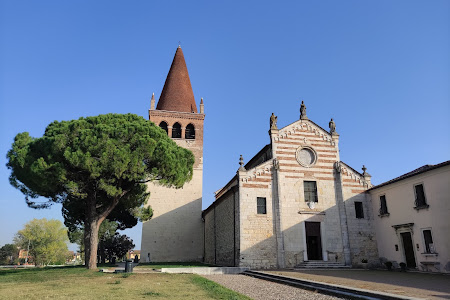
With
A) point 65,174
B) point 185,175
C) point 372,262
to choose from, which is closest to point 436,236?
point 372,262

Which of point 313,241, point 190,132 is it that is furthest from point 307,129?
point 190,132

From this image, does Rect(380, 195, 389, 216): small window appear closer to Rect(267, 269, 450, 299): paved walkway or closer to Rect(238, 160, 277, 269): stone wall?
Rect(267, 269, 450, 299): paved walkway

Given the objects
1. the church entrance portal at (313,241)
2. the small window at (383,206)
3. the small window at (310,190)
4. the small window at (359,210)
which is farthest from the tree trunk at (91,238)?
the small window at (383,206)

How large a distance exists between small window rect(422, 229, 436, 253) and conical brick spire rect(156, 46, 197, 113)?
82.3ft

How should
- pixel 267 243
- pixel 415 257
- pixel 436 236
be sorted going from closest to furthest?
pixel 436 236 → pixel 415 257 → pixel 267 243

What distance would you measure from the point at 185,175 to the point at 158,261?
13721 mm

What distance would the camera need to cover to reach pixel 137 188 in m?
21.9

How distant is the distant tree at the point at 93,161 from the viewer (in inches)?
666

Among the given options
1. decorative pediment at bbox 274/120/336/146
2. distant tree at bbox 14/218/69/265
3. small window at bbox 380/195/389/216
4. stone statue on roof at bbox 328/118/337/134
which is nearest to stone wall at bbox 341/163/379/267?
small window at bbox 380/195/389/216

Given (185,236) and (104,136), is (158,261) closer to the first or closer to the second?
(185,236)

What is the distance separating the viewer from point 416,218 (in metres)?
17.8

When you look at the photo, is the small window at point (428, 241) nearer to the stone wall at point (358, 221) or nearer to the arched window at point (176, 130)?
the stone wall at point (358, 221)

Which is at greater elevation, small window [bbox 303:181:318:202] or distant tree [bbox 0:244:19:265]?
small window [bbox 303:181:318:202]

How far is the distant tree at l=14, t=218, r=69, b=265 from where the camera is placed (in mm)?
51531
